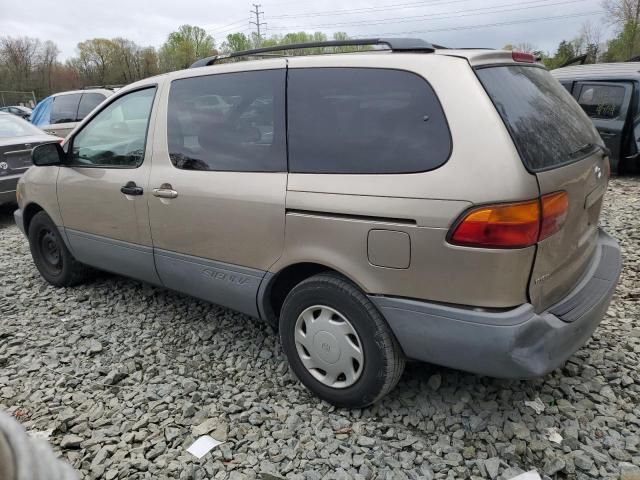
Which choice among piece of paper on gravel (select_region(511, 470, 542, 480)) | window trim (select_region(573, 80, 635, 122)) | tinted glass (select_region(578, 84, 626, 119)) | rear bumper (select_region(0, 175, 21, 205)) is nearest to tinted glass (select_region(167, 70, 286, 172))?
piece of paper on gravel (select_region(511, 470, 542, 480))

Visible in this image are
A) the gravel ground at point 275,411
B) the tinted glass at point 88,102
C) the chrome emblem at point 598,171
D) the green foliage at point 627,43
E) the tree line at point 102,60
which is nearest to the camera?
the gravel ground at point 275,411

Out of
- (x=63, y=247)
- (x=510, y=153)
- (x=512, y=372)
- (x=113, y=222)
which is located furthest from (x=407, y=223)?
Answer: (x=63, y=247)

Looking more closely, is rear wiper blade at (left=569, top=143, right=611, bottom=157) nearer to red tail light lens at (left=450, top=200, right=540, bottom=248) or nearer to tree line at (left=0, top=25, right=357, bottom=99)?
red tail light lens at (left=450, top=200, right=540, bottom=248)

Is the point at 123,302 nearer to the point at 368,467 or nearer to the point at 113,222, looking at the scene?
the point at 113,222

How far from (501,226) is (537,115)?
0.70 m

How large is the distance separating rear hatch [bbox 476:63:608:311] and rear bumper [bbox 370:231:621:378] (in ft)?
0.32

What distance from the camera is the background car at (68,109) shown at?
10227 millimetres

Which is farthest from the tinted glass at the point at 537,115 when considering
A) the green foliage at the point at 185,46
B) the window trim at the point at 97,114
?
the green foliage at the point at 185,46

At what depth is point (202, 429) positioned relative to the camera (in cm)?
259

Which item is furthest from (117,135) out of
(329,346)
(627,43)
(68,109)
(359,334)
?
(627,43)

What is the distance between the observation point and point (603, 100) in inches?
318

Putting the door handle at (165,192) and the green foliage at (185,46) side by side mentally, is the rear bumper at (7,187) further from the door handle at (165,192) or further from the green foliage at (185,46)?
the green foliage at (185,46)

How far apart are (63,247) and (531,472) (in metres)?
3.98

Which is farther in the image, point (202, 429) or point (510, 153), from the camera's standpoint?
point (202, 429)
